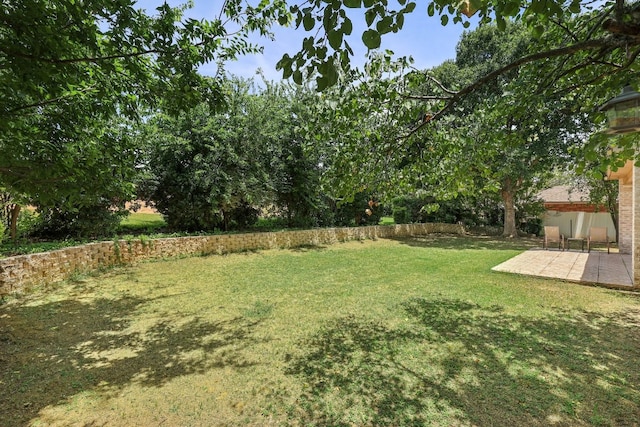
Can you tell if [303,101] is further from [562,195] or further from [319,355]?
[562,195]

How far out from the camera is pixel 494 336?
4398mm

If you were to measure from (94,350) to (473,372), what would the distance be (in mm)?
4783

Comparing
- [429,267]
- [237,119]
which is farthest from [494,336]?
[237,119]

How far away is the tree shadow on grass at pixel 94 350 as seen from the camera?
3.18 metres

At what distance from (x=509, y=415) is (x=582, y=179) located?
21194 millimetres

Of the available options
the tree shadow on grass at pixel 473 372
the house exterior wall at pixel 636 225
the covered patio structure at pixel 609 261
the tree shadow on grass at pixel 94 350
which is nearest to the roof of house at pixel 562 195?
the covered patio structure at pixel 609 261

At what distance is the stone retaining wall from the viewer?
6133mm

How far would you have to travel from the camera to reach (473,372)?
342 cm

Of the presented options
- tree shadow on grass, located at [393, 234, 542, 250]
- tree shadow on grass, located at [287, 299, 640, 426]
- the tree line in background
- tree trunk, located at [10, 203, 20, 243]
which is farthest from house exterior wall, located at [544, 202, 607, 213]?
tree trunk, located at [10, 203, 20, 243]

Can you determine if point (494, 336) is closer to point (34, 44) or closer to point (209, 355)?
point (209, 355)

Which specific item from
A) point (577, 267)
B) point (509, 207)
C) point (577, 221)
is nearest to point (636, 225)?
point (577, 267)

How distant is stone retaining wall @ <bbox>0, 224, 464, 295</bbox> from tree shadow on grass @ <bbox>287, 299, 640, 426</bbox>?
6.08m

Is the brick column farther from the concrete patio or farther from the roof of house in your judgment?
the roof of house

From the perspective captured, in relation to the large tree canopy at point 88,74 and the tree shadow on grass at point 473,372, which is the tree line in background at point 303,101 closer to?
the large tree canopy at point 88,74
